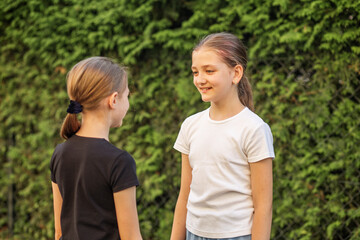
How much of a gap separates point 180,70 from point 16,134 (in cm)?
240

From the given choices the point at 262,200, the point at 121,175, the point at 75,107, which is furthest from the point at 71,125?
the point at 262,200

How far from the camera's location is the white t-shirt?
1928 mm

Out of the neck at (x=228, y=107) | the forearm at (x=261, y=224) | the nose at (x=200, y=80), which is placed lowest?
the forearm at (x=261, y=224)

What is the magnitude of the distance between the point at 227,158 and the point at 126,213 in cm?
55

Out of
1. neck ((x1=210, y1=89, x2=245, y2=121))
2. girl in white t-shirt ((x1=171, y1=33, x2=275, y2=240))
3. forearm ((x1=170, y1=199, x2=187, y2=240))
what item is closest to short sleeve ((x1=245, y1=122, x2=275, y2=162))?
girl in white t-shirt ((x1=171, y1=33, x2=275, y2=240))

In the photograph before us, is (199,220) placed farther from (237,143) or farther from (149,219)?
(149,219)

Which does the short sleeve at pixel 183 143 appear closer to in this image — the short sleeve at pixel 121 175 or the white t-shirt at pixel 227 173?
the white t-shirt at pixel 227 173

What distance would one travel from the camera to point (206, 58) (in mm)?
2010

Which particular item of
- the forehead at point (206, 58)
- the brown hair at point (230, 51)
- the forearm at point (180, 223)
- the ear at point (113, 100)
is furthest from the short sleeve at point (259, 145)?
the ear at point (113, 100)

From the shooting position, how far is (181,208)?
7.31ft

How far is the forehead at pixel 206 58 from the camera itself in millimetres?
1991

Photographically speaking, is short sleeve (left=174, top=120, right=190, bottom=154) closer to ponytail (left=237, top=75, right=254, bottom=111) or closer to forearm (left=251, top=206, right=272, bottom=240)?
ponytail (left=237, top=75, right=254, bottom=111)

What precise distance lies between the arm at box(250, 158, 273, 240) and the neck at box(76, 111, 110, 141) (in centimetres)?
73

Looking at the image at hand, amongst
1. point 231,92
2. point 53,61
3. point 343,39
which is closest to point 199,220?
point 231,92
